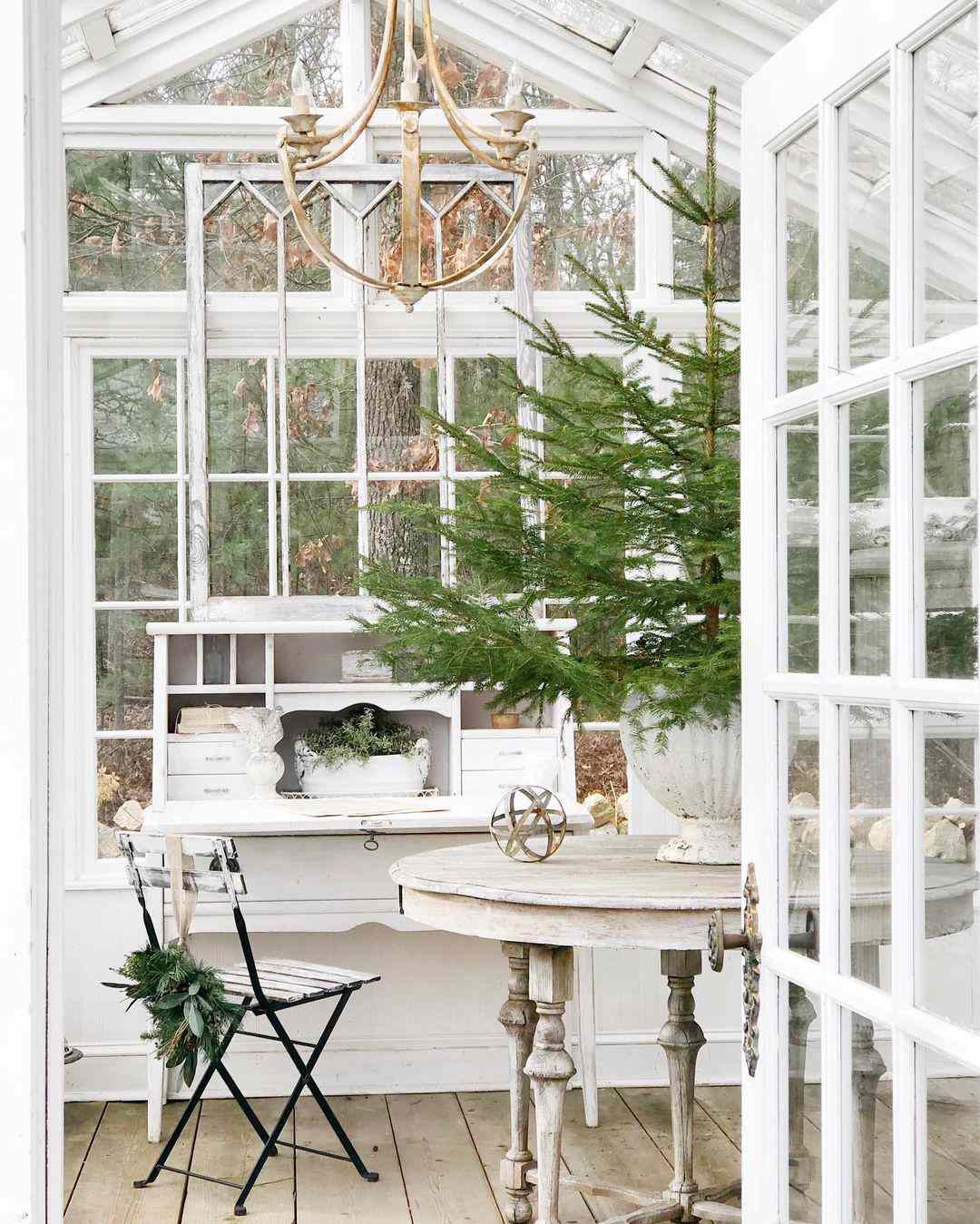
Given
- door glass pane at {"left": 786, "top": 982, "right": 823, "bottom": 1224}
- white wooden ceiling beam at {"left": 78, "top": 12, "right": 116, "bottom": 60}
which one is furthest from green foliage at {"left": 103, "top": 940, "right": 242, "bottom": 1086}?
white wooden ceiling beam at {"left": 78, "top": 12, "right": 116, "bottom": 60}

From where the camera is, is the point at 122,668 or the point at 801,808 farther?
the point at 122,668

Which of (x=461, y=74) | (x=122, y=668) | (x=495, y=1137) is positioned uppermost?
(x=461, y=74)

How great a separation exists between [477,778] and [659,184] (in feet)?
6.81

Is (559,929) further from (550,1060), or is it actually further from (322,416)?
(322,416)

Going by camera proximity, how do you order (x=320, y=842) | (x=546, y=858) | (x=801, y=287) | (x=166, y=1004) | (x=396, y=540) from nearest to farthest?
(x=801, y=287) → (x=546, y=858) → (x=166, y=1004) → (x=320, y=842) → (x=396, y=540)

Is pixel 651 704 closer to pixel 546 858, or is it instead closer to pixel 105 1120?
pixel 546 858

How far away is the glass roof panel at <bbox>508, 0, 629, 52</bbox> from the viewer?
4230 millimetres

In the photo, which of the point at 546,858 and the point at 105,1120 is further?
the point at 105,1120

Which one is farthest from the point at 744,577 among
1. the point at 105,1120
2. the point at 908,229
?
the point at 105,1120

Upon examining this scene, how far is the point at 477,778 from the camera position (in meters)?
4.46

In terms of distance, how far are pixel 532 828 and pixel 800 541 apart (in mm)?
1408

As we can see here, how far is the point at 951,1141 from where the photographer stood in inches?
53.2

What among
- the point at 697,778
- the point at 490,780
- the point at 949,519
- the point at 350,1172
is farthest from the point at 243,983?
the point at 949,519

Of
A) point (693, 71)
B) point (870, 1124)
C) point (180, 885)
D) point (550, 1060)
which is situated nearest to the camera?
point (870, 1124)
